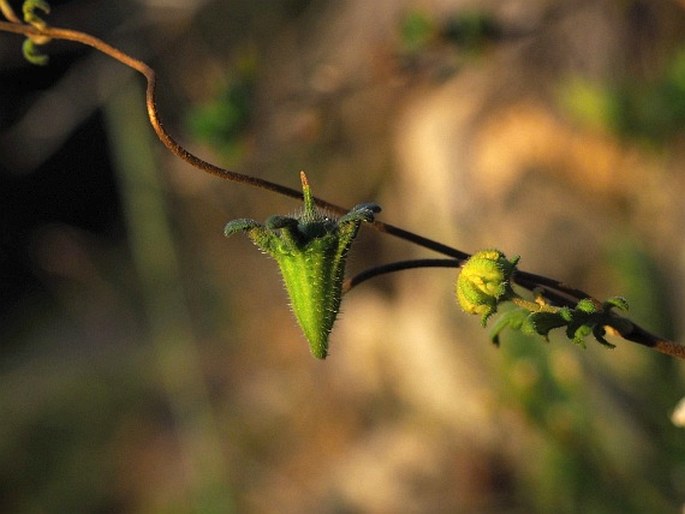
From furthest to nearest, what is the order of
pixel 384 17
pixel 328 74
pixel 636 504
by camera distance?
1. pixel 384 17
2. pixel 328 74
3. pixel 636 504

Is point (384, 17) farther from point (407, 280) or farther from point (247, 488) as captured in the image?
point (247, 488)

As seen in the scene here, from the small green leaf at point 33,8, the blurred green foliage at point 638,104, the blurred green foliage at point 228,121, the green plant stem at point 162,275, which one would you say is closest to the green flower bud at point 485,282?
the small green leaf at point 33,8

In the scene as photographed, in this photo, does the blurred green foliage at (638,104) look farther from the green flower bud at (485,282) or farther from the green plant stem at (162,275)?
the green flower bud at (485,282)

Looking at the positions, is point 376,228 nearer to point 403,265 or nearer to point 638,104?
point 403,265

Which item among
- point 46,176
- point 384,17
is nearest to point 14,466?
point 46,176

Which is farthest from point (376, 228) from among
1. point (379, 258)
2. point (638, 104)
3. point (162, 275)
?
point (379, 258)

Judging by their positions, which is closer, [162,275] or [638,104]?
[638,104]

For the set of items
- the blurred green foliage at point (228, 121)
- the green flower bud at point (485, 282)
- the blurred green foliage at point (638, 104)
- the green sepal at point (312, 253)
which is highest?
the blurred green foliage at point (638, 104)
